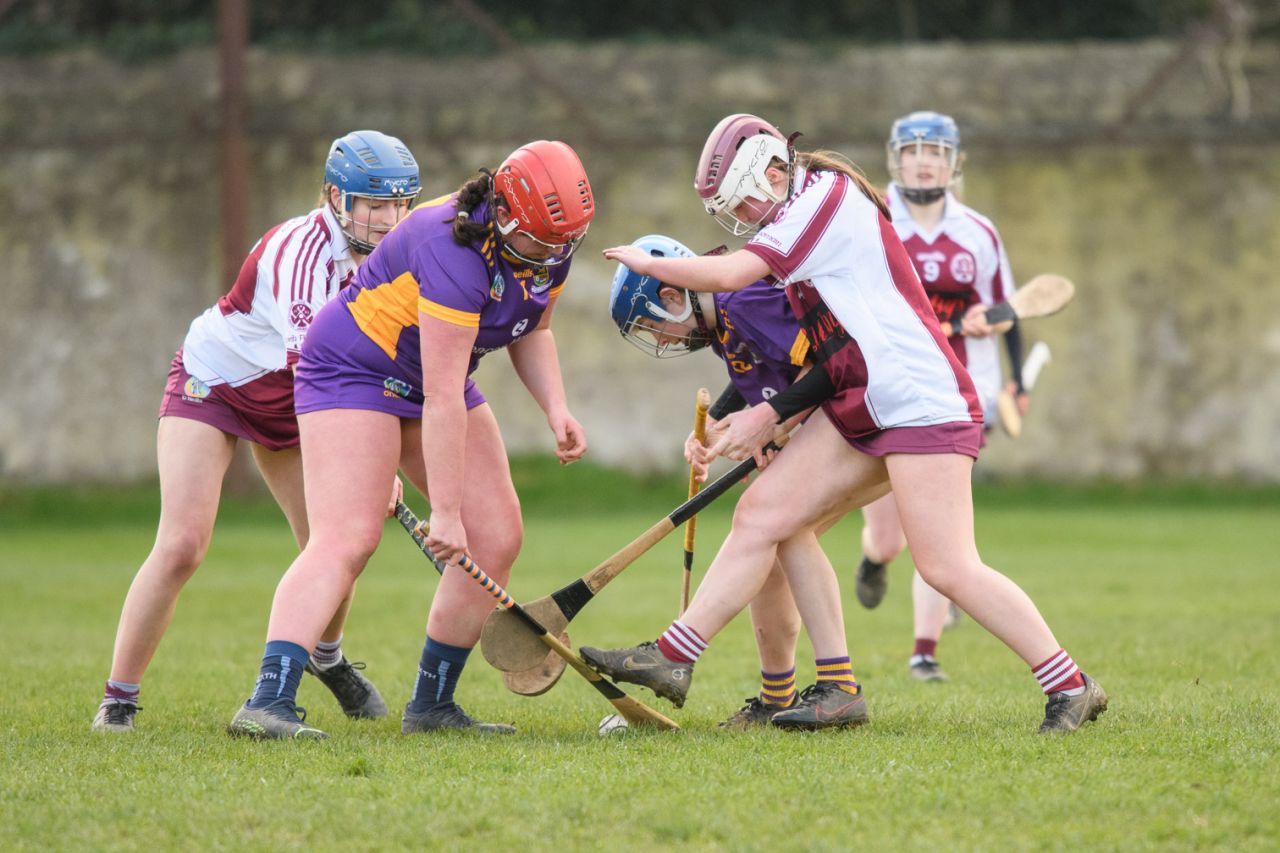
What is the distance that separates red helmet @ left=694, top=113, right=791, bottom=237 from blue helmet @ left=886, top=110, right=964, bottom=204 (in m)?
2.39

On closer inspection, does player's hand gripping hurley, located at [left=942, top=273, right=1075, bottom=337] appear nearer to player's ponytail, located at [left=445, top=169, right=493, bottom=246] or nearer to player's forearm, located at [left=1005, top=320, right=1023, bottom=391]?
player's forearm, located at [left=1005, top=320, right=1023, bottom=391]

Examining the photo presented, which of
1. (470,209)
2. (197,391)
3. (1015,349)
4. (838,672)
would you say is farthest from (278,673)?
(1015,349)

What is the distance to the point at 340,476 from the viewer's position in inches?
185

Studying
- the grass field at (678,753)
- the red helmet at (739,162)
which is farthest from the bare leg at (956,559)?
the red helmet at (739,162)

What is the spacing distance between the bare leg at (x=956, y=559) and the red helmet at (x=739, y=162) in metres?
0.91

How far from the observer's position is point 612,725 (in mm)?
4934

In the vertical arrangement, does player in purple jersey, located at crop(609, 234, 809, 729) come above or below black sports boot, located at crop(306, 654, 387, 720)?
above

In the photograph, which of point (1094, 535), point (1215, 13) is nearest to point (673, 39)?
point (1215, 13)

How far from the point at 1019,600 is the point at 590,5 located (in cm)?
1445

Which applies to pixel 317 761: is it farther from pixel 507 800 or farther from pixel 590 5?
pixel 590 5

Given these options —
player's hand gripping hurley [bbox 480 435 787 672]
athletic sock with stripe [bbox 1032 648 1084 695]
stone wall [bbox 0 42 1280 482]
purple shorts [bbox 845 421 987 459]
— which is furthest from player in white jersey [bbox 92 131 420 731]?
stone wall [bbox 0 42 1280 482]

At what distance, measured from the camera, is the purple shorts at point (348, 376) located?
187 inches

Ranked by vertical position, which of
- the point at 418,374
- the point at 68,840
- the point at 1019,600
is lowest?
the point at 68,840

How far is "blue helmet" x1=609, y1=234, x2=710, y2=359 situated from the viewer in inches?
193
